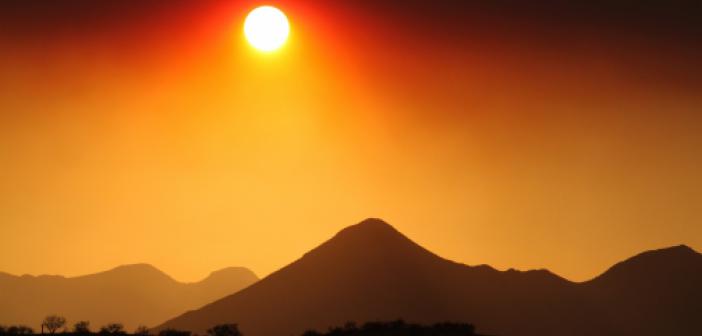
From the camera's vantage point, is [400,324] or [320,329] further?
[320,329]

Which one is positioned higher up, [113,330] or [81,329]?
[81,329]

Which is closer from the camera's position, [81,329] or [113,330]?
[81,329]

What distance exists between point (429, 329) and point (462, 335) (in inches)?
166

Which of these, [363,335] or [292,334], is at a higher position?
[292,334]

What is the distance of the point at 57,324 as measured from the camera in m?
112

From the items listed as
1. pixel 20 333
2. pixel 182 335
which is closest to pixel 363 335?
pixel 182 335

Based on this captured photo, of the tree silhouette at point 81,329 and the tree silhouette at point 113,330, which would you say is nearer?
the tree silhouette at point 113,330

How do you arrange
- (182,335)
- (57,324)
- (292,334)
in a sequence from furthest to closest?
(292,334) < (57,324) < (182,335)

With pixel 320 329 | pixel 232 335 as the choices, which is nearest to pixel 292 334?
pixel 320 329

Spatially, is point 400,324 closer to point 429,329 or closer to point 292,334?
point 429,329

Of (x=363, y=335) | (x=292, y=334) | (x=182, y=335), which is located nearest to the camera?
(x=363, y=335)

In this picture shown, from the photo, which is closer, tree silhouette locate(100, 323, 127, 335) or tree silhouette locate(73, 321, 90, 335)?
tree silhouette locate(100, 323, 127, 335)

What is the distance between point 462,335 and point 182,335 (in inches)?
1396

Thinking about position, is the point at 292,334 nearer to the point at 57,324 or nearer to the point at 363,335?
the point at 57,324
